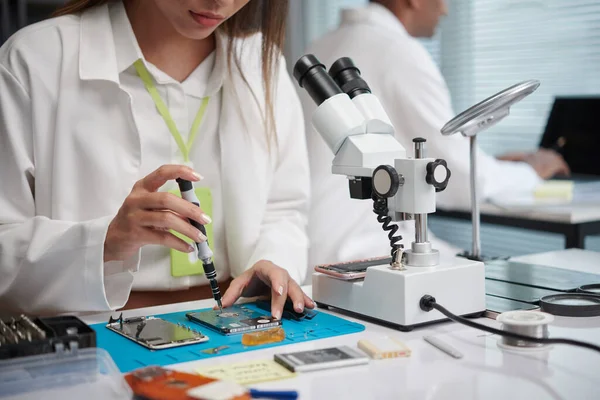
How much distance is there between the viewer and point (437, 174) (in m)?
1.09

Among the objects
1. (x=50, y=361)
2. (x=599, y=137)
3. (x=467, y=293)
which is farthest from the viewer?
(x=599, y=137)

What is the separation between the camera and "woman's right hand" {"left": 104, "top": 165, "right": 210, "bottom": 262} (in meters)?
1.07

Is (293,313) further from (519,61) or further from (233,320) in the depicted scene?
(519,61)

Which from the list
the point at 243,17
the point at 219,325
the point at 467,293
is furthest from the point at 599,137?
the point at 219,325

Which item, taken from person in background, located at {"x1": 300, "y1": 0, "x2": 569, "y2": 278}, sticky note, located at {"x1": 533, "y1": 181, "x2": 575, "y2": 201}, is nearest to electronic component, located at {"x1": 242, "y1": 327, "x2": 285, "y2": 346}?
person in background, located at {"x1": 300, "y1": 0, "x2": 569, "y2": 278}

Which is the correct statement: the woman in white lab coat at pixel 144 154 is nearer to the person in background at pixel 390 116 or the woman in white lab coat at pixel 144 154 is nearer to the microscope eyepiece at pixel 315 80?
the microscope eyepiece at pixel 315 80

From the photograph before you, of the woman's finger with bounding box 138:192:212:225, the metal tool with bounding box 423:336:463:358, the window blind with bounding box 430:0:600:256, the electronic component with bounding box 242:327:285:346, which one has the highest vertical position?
the window blind with bounding box 430:0:600:256

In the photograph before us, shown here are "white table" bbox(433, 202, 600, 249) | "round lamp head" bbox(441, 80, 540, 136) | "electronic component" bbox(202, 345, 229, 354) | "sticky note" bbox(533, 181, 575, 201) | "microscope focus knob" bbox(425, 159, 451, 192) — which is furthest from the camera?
"sticky note" bbox(533, 181, 575, 201)

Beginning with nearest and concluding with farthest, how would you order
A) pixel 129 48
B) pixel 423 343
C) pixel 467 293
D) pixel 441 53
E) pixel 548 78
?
pixel 423 343, pixel 467 293, pixel 129 48, pixel 548 78, pixel 441 53

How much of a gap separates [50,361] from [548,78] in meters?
3.05

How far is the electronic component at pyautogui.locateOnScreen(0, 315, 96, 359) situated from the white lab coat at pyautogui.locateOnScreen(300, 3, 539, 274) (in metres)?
1.19

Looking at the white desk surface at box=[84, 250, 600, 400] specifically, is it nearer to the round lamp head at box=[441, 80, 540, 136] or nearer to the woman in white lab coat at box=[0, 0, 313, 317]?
the woman in white lab coat at box=[0, 0, 313, 317]

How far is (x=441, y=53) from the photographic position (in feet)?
13.4

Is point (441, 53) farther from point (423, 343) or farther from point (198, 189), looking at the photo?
point (423, 343)
